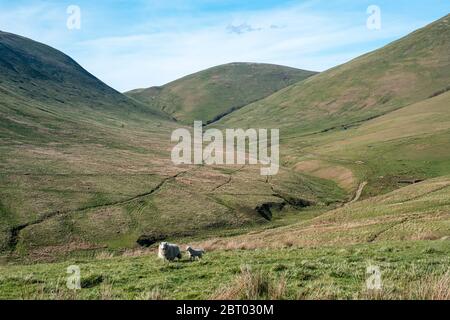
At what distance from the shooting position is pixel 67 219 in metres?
61.6

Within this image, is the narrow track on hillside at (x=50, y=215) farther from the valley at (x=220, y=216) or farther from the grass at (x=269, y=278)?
the grass at (x=269, y=278)

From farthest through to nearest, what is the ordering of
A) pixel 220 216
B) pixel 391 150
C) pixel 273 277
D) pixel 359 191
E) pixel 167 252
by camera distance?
pixel 391 150, pixel 359 191, pixel 220 216, pixel 167 252, pixel 273 277

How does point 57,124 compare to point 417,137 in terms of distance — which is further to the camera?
point 57,124

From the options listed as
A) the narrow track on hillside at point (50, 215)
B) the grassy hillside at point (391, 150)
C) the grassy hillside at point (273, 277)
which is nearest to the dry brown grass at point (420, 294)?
the grassy hillside at point (273, 277)

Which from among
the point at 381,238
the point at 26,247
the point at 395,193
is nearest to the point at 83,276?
the point at 381,238

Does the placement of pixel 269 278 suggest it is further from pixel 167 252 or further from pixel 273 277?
pixel 167 252

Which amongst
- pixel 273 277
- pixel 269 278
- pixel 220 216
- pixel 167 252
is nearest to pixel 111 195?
pixel 220 216

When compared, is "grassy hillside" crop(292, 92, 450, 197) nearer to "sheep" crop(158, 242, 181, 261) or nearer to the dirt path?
the dirt path

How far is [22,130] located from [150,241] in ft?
253

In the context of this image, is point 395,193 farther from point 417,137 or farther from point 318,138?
point 318,138

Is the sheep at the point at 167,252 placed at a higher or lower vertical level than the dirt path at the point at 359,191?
higher

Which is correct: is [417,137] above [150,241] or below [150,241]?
above

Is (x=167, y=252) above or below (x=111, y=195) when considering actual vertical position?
above
